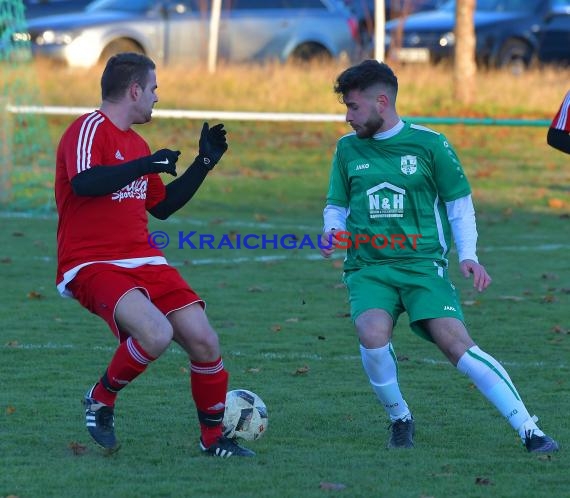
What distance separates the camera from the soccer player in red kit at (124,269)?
225 inches

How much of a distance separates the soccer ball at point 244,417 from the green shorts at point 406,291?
618 mm

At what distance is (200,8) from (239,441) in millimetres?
19108

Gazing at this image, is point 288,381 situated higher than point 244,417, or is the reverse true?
point 244,417

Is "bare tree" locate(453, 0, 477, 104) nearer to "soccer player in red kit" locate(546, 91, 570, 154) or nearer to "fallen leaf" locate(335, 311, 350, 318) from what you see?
"fallen leaf" locate(335, 311, 350, 318)

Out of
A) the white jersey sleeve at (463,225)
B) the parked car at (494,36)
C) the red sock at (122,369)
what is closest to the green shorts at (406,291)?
the white jersey sleeve at (463,225)

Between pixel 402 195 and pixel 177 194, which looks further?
pixel 177 194

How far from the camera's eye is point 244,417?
242 inches

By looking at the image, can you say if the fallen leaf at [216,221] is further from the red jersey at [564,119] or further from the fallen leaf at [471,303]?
the red jersey at [564,119]

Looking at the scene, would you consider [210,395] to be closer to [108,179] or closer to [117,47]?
[108,179]

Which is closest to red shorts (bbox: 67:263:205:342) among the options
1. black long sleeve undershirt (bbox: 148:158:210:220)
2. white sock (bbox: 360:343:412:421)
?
black long sleeve undershirt (bbox: 148:158:210:220)

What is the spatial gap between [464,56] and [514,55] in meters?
4.10

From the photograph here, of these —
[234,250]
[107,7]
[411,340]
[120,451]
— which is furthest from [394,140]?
[107,7]

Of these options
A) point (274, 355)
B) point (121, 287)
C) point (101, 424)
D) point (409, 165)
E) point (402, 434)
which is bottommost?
point (274, 355)

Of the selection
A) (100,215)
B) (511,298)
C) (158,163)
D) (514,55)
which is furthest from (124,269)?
(514,55)
